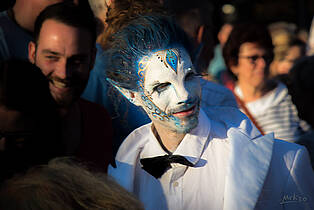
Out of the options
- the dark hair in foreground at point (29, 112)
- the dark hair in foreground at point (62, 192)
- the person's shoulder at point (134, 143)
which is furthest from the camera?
the person's shoulder at point (134, 143)

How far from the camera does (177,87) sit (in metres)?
1.49

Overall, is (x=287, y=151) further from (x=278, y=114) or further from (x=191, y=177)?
(x=278, y=114)

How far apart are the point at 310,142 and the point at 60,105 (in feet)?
4.01

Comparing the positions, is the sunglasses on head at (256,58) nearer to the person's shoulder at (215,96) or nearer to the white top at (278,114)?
the white top at (278,114)

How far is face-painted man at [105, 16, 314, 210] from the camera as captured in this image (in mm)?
1491

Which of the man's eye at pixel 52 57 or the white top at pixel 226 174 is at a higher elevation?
the man's eye at pixel 52 57

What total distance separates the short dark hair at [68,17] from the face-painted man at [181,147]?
0.83ft

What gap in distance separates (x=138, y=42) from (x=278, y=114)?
1660mm

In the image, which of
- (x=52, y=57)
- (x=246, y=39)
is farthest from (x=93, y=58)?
(x=246, y=39)

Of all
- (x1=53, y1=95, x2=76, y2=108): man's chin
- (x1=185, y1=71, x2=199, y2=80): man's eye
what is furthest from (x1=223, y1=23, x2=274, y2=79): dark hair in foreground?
(x1=53, y1=95, x2=76, y2=108): man's chin

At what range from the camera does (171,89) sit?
4.91 ft

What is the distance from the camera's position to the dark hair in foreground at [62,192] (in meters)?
1.00

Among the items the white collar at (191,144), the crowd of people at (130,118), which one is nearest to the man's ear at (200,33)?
the crowd of people at (130,118)

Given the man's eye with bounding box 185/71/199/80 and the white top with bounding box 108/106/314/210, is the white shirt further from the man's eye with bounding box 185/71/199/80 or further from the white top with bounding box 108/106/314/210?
the man's eye with bounding box 185/71/199/80
